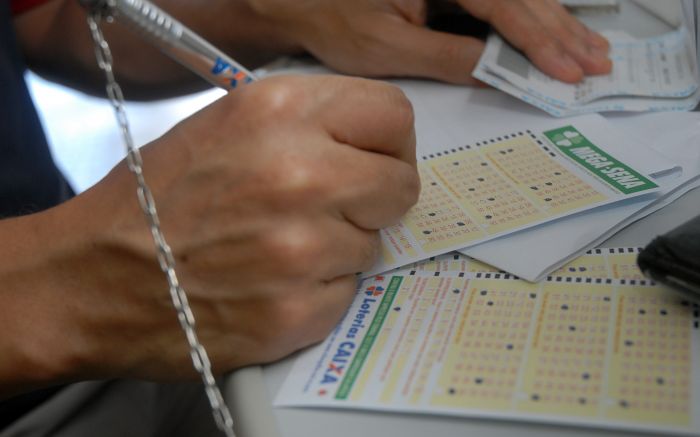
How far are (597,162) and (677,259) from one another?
19 centimetres

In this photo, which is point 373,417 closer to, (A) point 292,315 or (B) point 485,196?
(A) point 292,315

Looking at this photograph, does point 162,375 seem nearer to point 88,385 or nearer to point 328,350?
point 328,350

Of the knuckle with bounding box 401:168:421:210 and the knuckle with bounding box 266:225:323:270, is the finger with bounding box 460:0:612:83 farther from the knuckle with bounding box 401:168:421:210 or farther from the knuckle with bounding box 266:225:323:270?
the knuckle with bounding box 266:225:323:270

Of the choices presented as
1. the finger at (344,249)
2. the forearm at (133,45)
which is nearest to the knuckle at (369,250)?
the finger at (344,249)

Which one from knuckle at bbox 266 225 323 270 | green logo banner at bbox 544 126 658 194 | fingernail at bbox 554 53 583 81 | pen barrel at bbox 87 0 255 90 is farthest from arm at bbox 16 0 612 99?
knuckle at bbox 266 225 323 270

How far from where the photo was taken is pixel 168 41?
1.66 ft

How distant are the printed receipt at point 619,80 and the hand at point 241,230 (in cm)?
26

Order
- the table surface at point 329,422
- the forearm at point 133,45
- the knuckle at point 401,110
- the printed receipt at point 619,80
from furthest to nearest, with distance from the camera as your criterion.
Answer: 1. the forearm at point 133,45
2. the printed receipt at point 619,80
3. the knuckle at point 401,110
4. the table surface at point 329,422

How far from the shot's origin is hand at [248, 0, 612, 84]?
77cm

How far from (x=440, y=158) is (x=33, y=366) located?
0.37 meters

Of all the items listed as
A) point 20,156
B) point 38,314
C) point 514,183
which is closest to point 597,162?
point 514,183

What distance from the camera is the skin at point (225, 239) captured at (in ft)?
1.55

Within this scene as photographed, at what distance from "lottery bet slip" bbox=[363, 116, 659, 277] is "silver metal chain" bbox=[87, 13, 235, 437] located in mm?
140

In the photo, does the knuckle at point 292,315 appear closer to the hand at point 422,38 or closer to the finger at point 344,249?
the finger at point 344,249
